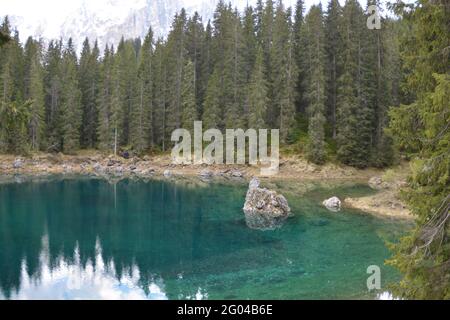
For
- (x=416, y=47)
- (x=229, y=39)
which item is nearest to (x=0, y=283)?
(x=416, y=47)

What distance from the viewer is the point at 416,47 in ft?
38.1

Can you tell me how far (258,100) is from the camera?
59.6 meters

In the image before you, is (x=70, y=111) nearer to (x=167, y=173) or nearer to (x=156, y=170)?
(x=156, y=170)

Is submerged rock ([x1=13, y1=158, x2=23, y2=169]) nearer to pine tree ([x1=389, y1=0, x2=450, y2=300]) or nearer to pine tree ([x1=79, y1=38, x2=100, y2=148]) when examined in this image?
pine tree ([x1=79, y1=38, x2=100, y2=148])

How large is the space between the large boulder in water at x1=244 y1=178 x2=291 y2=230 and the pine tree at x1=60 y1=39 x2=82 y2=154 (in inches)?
1780

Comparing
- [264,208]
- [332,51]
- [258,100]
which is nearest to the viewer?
[264,208]

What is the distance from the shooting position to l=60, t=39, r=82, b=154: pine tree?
68.6m

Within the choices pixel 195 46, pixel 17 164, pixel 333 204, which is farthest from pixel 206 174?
pixel 195 46

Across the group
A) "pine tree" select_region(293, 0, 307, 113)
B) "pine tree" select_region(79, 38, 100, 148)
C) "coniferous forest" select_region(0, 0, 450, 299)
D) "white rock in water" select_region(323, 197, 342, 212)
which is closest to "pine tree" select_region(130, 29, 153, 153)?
"coniferous forest" select_region(0, 0, 450, 299)

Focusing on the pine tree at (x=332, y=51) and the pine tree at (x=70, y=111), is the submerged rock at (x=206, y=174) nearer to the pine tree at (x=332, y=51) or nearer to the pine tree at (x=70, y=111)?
the pine tree at (x=332, y=51)

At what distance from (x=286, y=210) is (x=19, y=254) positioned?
18246mm

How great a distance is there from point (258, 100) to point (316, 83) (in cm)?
836

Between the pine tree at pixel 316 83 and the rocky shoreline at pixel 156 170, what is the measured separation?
232 cm

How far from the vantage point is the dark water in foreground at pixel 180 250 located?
1688 centimetres
